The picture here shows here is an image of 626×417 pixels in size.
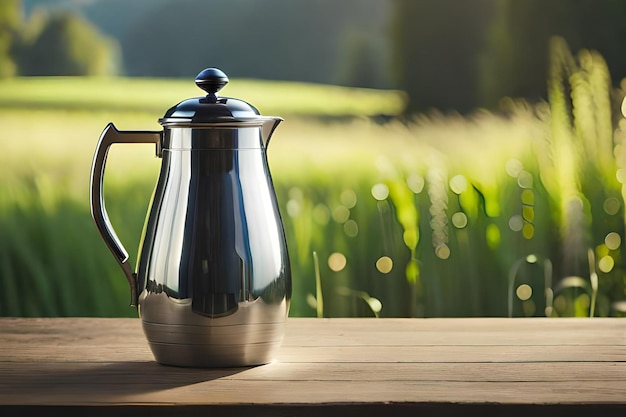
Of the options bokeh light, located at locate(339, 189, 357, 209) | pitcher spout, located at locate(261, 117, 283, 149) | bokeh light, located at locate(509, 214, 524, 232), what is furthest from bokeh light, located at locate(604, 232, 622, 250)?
pitcher spout, located at locate(261, 117, 283, 149)

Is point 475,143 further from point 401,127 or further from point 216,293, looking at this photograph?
point 216,293

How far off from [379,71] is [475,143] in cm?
33

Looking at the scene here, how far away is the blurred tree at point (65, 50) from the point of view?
234cm

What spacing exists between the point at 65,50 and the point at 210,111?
1606mm

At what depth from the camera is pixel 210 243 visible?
2.89ft

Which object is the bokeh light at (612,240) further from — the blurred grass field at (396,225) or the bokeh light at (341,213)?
the bokeh light at (341,213)

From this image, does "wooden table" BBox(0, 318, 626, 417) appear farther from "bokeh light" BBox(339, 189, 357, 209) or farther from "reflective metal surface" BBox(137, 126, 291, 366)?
"bokeh light" BBox(339, 189, 357, 209)

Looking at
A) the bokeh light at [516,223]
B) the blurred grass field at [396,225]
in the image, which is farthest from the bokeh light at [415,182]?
the bokeh light at [516,223]

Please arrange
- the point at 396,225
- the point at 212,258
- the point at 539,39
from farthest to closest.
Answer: the point at 539,39, the point at 396,225, the point at 212,258

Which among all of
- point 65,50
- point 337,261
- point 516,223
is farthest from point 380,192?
point 65,50

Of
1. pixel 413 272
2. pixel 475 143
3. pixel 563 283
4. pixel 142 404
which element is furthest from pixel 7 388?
pixel 475 143

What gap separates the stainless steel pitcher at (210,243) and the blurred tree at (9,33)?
1.58 metres

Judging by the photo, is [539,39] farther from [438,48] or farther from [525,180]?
[525,180]

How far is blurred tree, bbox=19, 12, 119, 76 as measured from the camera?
234 centimetres
